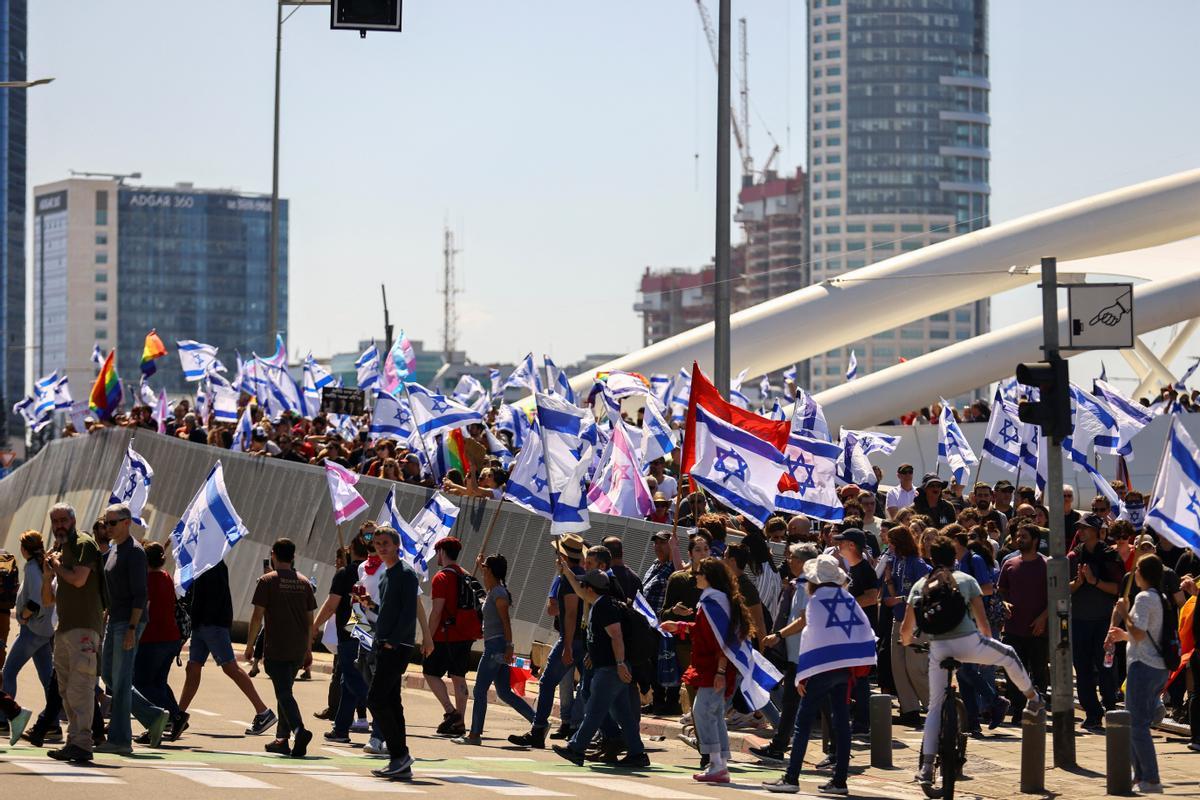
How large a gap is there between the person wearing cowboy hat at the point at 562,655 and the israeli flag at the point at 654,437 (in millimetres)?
7454

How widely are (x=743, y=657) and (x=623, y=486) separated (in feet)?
19.5

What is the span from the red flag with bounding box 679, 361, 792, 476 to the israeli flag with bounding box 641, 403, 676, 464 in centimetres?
510

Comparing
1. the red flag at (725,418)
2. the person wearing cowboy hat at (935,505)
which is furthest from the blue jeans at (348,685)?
the person wearing cowboy hat at (935,505)

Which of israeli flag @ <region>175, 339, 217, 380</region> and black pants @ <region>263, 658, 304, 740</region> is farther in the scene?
israeli flag @ <region>175, 339, 217, 380</region>

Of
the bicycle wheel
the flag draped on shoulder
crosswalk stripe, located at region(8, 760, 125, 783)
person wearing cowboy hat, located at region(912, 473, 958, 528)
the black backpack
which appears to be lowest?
crosswalk stripe, located at region(8, 760, 125, 783)

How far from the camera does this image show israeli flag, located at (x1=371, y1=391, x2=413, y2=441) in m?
27.8

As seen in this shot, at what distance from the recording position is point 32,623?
51.0 feet

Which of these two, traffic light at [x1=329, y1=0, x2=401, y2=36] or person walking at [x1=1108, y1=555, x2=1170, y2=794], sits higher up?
traffic light at [x1=329, y1=0, x2=401, y2=36]

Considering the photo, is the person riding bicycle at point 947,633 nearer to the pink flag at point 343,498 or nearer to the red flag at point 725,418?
the red flag at point 725,418

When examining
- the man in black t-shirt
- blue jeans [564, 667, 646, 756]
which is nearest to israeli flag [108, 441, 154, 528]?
the man in black t-shirt

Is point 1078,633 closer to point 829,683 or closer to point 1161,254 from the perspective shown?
point 829,683

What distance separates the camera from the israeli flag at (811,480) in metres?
18.6

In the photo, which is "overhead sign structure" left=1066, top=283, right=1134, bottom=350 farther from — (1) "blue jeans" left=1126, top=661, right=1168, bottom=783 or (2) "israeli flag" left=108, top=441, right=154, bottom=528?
(2) "israeli flag" left=108, top=441, right=154, bottom=528

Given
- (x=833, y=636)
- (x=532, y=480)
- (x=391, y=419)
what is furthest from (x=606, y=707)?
(x=391, y=419)
